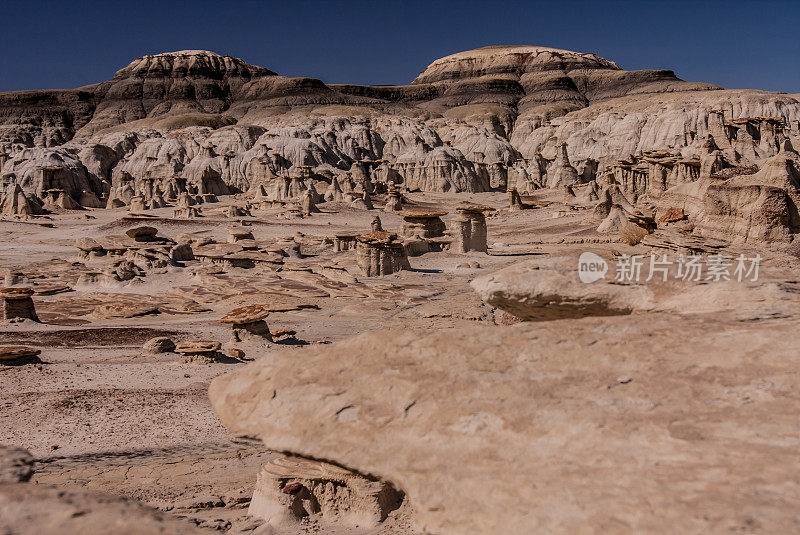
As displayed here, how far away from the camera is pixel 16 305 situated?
1574cm

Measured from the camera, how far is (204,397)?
9.80 metres

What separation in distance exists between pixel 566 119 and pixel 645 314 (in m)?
85.3

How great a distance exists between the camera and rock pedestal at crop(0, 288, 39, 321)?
51.3 ft

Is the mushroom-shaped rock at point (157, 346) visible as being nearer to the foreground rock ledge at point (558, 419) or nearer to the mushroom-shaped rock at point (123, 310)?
the mushroom-shaped rock at point (123, 310)

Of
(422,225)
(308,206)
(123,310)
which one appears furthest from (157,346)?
(308,206)

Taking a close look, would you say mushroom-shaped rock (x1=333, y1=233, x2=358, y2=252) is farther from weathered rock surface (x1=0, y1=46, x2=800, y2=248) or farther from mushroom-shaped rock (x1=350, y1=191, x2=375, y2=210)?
mushroom-shaped rock (x1=350, y1=191, x2=375, y2=210)

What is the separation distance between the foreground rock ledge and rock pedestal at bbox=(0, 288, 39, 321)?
46.0 ft

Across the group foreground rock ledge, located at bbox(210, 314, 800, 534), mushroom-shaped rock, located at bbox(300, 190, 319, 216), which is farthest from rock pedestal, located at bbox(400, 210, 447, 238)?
foreground rock ledge, located at bbox(210, 314, 800, 534)

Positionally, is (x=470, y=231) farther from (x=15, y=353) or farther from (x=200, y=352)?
(x=15, y=353)

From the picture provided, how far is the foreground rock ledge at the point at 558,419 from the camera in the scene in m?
2.79

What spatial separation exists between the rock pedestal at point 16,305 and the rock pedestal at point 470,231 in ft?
54.3

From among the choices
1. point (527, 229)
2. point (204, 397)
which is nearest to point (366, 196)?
point (527, 229)

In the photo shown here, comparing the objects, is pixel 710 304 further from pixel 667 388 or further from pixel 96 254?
pixel 96 254

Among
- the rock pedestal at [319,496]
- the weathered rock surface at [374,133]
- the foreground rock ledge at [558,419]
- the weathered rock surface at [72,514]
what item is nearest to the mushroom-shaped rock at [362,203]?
the weathered rock surface at [374,133]
